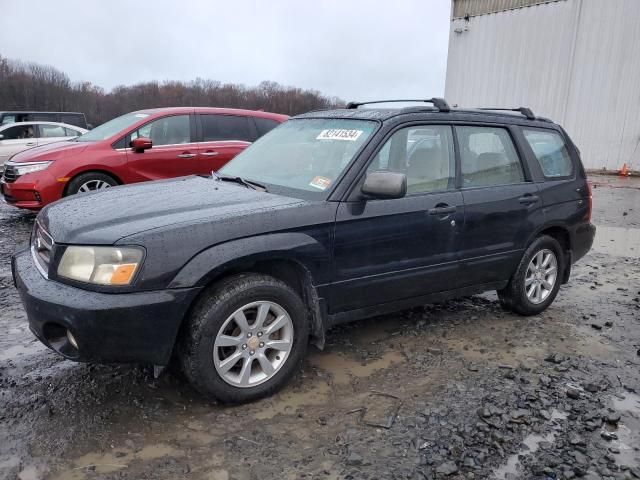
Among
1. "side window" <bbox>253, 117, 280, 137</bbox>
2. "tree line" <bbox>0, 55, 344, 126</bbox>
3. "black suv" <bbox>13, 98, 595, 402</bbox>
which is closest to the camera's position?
"black suv" <bbox>13, 98, 595, 402</bbox>

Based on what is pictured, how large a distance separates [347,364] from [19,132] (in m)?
12.6

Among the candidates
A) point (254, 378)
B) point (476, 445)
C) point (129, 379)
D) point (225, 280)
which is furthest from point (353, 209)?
point (129, 379)

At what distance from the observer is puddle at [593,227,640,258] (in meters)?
7.02

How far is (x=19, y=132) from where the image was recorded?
12922mm

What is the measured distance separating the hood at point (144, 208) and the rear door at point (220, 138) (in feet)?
13.7

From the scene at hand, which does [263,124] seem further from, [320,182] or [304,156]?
[320,182]

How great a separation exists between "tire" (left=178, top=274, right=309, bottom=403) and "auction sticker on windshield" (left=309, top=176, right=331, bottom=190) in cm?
71

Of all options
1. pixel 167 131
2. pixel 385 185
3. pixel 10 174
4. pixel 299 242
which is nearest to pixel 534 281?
pixel 385 185

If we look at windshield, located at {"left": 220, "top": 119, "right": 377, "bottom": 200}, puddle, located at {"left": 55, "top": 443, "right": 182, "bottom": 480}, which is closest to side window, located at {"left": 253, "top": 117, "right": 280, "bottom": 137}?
windshield, located at {"left": 220, "top": 119, "right": 377, "bottom": 200}

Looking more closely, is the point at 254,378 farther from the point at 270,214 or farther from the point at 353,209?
the point at 353,209

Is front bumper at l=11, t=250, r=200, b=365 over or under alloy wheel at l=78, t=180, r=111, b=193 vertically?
under

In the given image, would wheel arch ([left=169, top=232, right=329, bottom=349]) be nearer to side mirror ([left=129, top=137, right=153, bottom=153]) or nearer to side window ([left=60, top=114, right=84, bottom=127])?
side mirror ([left=129, top=137, right=153, bottom=153])

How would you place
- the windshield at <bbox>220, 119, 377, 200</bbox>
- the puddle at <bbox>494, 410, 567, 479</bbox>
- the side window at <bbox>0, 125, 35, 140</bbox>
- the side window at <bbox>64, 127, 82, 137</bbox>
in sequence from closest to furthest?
the puddle at <bbox>494, 410, 567, 479</bbox>, the windshield at <bbox>220, 119, 377, 200</bbox>, the side window at <bbox>0, 125, 35, 140</bbox>, the side window at <bbox>64, 127, 82, 137</bbox>

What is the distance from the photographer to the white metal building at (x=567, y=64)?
620 inches
